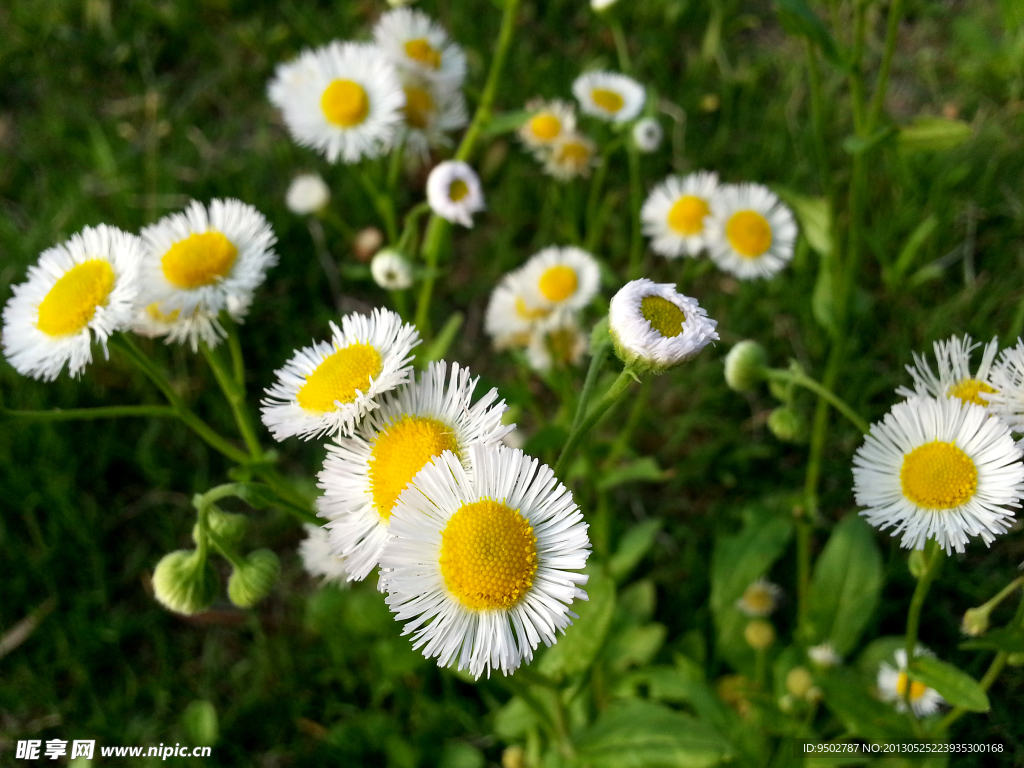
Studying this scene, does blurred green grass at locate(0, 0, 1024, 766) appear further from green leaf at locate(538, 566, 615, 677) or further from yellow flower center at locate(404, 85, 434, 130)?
yellow flower center at locate(404, 85, 434, 130)

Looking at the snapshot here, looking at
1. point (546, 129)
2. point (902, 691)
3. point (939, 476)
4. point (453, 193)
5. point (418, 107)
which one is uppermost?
point (546, 129)

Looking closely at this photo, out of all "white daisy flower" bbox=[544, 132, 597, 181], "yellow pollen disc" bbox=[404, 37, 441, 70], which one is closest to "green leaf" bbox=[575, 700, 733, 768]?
"white daisy flower" bbox=[544, 132, 597, 181]

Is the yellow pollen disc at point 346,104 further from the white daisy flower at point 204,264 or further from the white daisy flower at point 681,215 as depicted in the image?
the white daisy flower at point 681,215

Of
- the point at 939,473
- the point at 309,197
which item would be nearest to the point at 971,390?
the point at 939,473

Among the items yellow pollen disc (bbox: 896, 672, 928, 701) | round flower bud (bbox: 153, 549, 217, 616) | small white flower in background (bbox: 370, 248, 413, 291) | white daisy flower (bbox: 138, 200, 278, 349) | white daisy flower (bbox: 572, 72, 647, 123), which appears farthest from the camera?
white daisy flower (bbox: 572, 72, 647, 123)

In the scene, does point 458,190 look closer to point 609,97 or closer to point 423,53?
point 423,53

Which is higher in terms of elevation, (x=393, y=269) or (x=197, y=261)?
(x=393, y=269)

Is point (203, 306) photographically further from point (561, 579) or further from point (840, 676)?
point (840, 676)
